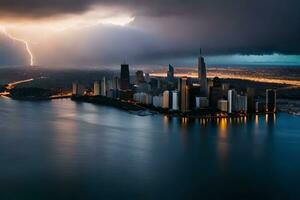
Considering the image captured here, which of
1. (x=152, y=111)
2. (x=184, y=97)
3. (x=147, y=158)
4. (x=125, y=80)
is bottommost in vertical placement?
(x=147, y=158)

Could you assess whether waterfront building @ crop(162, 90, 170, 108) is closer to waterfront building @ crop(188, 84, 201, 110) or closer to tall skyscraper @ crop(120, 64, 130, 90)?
waterfront building @ crop(188, 84, 201, 110)

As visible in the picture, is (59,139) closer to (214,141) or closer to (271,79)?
(214,141)

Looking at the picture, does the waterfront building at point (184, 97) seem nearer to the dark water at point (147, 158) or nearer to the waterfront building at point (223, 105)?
the waterfront building at point (223, 105)

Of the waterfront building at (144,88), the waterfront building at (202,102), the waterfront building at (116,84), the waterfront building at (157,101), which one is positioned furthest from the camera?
the waterfront building at (116,84)

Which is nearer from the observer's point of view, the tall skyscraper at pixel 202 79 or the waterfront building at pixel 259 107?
the waterfront building at pixel 259 107

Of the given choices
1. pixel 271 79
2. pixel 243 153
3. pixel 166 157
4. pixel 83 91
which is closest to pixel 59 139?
pixel 166 157

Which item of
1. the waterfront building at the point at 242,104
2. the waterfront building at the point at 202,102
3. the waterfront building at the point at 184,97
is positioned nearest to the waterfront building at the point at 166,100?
the waterfront building at the point at 184,97

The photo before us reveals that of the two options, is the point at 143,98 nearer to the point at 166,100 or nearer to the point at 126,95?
the point at 126,95

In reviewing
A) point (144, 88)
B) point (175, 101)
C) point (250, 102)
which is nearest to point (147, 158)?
point (175, 101)
